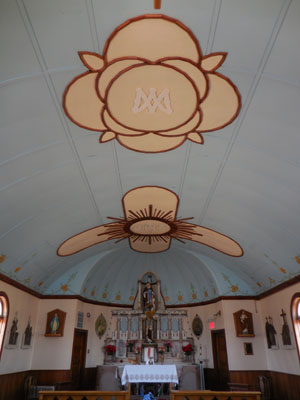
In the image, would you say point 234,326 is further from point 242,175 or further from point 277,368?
point 242,175

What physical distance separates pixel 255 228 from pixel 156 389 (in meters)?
7.65

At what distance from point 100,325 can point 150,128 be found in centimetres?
1068

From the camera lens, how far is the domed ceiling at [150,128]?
151 inches

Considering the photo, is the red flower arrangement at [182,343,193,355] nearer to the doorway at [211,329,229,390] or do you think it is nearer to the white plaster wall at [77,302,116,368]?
the doorway at [211,329,229,390]

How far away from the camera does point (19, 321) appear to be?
400 inches

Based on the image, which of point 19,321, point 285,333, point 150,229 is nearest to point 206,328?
point 285,333

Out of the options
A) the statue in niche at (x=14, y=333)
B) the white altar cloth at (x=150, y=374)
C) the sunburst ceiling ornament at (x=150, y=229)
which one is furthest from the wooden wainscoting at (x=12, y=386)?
the sunburst ceiling ornament at (x=150, y=229)

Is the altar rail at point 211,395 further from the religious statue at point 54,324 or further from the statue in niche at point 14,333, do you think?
the religious statue at point 54,324

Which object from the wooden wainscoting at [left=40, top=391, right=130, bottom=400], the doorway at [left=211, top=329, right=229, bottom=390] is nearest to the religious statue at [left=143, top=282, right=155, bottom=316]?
the doorway at [left=211, top=329, right=229, bottom=390]

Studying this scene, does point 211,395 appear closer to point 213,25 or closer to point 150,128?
point 150,128

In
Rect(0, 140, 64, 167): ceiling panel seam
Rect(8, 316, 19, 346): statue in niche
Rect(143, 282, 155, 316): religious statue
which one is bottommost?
Rect(8, 316, 19, 346): statue in niche

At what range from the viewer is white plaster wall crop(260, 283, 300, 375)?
923cm

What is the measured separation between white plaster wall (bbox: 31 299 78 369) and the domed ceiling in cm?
183

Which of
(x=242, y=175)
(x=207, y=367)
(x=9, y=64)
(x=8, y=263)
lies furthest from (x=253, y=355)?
(x=9, y=64)
